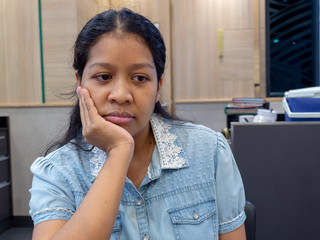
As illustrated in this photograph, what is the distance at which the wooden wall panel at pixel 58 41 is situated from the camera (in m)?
2.71

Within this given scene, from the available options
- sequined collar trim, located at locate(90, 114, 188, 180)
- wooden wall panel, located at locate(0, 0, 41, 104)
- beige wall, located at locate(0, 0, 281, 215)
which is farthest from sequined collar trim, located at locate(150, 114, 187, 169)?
wooden wall panel, located at locate(0, 0, 41, 104)

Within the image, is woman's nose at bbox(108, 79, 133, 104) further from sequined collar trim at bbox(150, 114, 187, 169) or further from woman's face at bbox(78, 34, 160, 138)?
sequined collar trim at bbox(150, 114, 187, 169)

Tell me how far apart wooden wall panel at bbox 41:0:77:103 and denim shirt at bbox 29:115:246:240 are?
192 cm

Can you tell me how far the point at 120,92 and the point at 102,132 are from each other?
0.36 feet

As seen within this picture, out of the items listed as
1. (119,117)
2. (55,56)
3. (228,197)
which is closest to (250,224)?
(228,197)

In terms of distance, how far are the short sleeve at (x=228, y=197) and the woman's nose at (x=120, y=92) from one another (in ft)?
1.09

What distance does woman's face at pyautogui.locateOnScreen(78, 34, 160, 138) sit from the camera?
824 mm

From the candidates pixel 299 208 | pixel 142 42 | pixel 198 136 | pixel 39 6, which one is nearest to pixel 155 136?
pixel 198 136

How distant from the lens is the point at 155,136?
3.26 ft

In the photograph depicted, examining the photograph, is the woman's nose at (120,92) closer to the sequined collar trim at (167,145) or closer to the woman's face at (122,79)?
the woman's face at (122,79)

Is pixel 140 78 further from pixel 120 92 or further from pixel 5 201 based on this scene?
pixel 5 201

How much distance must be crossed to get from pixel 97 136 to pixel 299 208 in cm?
131

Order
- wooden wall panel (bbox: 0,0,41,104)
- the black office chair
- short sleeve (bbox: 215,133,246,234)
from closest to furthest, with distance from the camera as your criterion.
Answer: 1. short sleeve (bbox: 215,133,246,234)
2. the black office chair
3. wooden wall panel (bbox: 0,0,41,104)

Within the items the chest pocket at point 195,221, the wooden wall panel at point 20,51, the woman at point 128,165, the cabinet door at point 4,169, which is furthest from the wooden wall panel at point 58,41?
the chest pocket at point 195,221
